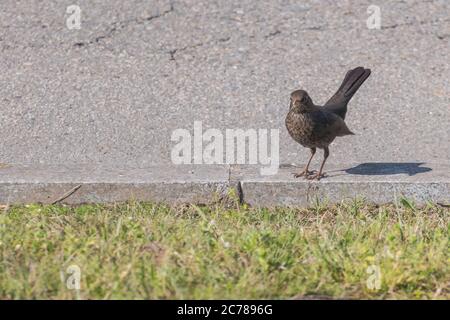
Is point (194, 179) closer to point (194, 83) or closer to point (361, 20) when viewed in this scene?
point (194, 83)

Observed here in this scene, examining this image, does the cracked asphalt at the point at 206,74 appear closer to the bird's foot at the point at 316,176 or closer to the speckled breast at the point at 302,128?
the speckled breast at the point at 302,128

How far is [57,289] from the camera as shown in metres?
3.87

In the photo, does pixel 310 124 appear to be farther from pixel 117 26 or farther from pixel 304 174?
pixel 117 26

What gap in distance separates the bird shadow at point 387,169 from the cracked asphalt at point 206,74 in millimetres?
217

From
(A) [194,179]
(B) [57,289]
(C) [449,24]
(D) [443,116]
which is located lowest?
(B) [57,289]

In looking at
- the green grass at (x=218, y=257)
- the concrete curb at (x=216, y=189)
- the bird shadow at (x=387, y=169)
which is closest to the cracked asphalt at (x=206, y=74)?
the bird shadow at (x=387, y=169)

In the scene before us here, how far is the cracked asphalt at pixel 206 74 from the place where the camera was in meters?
6.61

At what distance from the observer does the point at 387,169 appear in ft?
19.1

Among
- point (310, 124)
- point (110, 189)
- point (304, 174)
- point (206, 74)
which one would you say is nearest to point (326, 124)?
point (310, 124)

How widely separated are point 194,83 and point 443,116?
6.26 feet

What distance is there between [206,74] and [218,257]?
3510 mm

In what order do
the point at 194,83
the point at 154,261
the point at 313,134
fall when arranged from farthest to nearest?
1. the point at 194,83
2. the point at 313,134
3. the point at 154,261

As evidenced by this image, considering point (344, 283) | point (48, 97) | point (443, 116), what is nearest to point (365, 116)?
point (443, 116)

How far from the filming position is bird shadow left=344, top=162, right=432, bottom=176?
5.72 metres
